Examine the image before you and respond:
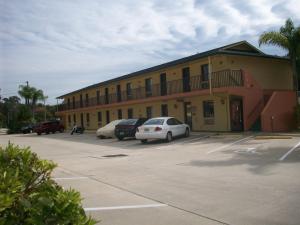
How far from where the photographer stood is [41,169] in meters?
4.34

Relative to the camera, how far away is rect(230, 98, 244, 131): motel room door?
26.9 metres

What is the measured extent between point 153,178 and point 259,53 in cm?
2144

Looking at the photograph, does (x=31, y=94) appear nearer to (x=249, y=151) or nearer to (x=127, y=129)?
(x=127, y=129)

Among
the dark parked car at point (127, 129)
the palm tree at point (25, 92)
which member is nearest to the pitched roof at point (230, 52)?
the dark parked car at point (127, 129)

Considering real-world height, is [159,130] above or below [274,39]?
below

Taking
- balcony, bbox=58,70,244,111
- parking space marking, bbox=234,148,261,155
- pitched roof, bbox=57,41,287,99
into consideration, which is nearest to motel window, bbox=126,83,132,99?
balcony, bbox=58,70,244,111

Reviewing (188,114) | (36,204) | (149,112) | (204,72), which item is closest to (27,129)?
(149,112)

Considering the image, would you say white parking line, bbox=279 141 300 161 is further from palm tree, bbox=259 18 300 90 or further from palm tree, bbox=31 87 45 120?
palm tree, bbox=31 87 45 120

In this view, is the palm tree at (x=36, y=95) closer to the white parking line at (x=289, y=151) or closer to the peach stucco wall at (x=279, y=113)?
the peach stucco wall at (x=279, y=113)

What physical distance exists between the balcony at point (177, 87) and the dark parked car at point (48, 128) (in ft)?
20.6

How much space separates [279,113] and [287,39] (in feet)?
16.5

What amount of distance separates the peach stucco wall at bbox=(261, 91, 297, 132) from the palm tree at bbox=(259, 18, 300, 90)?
66.5 inches

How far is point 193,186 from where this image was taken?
935 cm

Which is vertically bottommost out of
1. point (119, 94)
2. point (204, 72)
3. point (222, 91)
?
point (222, 91)
